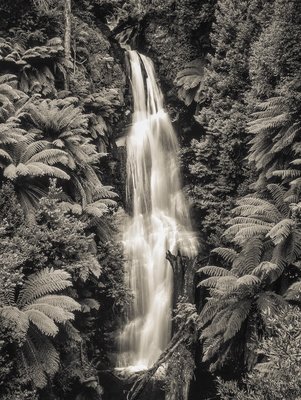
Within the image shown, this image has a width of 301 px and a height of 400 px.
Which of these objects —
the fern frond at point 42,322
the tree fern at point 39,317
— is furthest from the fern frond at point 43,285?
the fern frond at point 42,322

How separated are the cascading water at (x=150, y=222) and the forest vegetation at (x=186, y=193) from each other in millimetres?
438

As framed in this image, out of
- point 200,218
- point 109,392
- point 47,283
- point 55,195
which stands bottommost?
point 109,392

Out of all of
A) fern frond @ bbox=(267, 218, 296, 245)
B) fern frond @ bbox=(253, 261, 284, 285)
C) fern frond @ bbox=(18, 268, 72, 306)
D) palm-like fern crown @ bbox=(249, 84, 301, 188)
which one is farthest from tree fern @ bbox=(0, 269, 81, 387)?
palm-like fern crown @ bbox=(249, 84, 301, 188)

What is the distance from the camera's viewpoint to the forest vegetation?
6.43 metres

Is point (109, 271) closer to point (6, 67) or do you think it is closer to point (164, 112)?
point (6, 67)

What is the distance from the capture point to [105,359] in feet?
32.5

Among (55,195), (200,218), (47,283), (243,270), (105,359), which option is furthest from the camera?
(200,218)

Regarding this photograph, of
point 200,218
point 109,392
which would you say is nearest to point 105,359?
point 109,392

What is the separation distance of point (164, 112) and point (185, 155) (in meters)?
2.14

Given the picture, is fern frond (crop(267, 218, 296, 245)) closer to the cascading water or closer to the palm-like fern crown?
the palm-like fern crown

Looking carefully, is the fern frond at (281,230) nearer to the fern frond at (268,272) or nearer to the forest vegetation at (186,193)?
the forest vegetation at (186,193)

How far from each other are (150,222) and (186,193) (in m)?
1.57

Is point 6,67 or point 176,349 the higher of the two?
point 6,67

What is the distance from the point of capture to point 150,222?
12.4 m
